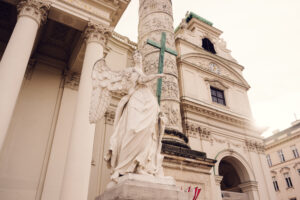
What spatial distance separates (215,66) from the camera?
17.8 m

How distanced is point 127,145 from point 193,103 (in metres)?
11.0

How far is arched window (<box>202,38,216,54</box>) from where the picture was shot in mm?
19064

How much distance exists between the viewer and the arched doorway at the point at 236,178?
13.3 meters

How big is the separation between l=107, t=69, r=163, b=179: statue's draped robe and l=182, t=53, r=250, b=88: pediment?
12698mm

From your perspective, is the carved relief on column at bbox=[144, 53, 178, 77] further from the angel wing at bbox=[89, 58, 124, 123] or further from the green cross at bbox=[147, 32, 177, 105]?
the angel wing at bbox=[89, 58, 124, 123]

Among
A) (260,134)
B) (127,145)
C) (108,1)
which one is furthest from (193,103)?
(127,145)

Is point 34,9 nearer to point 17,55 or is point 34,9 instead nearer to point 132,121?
point 17,55

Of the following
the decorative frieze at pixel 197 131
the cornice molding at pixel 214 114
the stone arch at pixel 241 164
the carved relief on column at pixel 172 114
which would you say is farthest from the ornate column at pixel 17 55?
the stone arch at pixel 241 164

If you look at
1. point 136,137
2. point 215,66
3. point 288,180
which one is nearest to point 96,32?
point 136,137

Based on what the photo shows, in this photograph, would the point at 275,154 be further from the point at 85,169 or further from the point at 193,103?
the point at 85,169

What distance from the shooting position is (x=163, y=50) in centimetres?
980

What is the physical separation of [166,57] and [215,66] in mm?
9014

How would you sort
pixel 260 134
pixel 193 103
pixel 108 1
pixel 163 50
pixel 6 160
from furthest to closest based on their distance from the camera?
pixel 260 134 → pixel 193 103 → pixel 163 50 → pixel 108 1 → pixel 6 160

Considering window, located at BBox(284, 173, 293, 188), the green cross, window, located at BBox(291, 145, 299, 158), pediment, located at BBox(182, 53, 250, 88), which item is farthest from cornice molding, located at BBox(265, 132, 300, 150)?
the green cross
